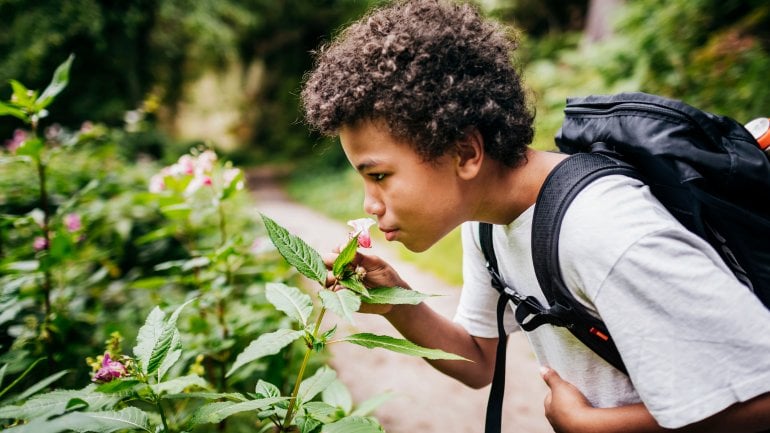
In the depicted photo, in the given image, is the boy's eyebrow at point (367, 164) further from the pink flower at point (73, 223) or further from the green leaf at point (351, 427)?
the pink flower at point (73, 223)

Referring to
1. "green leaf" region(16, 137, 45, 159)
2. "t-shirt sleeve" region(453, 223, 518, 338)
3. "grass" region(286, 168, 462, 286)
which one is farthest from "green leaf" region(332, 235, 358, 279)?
"grass" region(286, 168, 462, 286)

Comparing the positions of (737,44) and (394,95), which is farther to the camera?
(737,44)

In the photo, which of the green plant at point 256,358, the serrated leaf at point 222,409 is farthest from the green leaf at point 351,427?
the serrated leaf at point 222,409

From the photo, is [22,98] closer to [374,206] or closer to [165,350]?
[165,350]

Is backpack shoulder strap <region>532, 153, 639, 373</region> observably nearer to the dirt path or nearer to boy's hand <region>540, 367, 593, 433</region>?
boy's hand <region>540, 367, 593, 433</region>

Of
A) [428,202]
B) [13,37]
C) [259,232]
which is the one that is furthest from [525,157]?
[13,37]

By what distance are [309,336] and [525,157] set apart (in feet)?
2.57

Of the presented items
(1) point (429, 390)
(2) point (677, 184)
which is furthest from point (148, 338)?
(1) point (429, 390)

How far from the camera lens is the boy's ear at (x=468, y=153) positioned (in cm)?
118

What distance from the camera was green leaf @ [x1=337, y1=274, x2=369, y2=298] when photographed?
37.1 inches

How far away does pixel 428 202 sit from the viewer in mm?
1163

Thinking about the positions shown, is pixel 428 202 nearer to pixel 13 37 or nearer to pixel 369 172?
pixel 369 172

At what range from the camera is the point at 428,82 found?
1121mm

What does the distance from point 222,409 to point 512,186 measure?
3.06 ft
